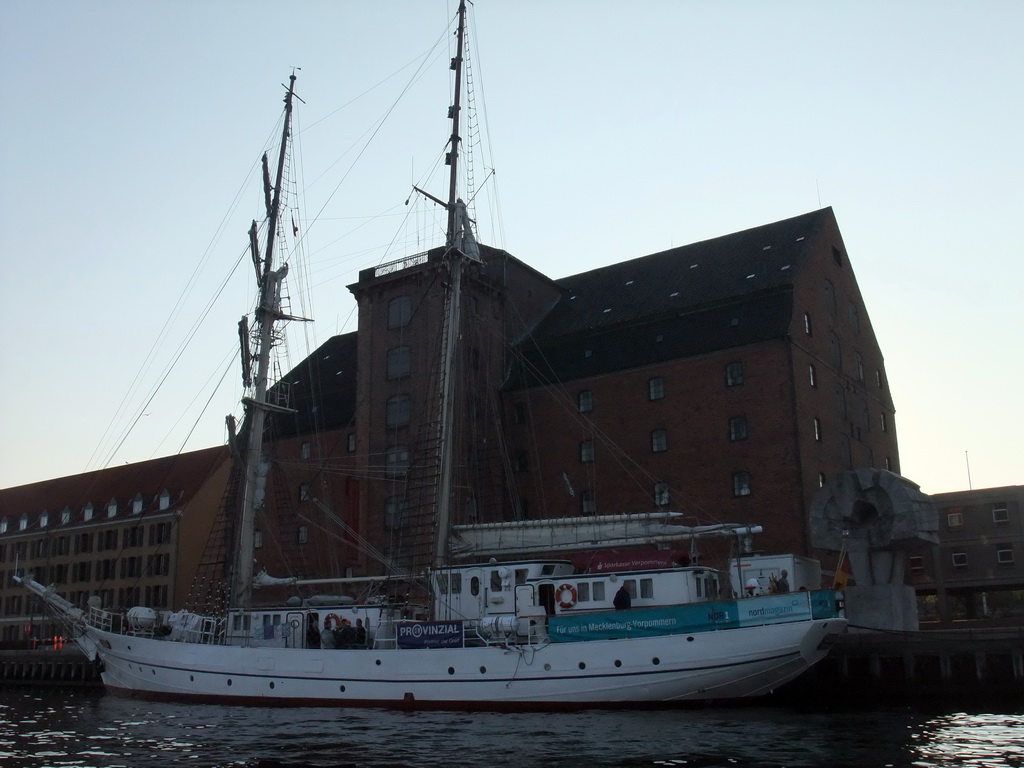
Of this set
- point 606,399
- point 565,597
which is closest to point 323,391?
point 606,399

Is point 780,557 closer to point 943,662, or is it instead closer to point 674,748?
point 943,662

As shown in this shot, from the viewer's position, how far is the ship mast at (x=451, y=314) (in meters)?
33.6

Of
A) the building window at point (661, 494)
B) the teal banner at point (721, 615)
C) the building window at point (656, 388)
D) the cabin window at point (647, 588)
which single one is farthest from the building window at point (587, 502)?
the teal banner at point (721, 615)

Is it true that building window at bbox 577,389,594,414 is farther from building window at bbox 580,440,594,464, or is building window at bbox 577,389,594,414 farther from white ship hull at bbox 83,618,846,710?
white ship hull at bbox 83,618,846,710

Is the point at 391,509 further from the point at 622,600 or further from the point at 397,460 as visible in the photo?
the point at 622,600

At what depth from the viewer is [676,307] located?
48500 millimetres

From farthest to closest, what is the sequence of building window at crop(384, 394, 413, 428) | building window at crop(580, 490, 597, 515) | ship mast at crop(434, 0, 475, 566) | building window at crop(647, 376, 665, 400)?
building window at crop(384, 394, 413, 428) → building window at crop(580, 490, 597, 515) → building window at crop(647, 376, 665, 400) → ship mast at crop(434, 0, 475, 566)

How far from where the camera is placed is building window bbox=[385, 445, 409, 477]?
161 ft

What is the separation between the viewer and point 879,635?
30.5 metres

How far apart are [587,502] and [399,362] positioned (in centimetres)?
1272

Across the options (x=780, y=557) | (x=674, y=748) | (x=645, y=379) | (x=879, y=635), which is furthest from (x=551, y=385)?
(x=674, y=748)

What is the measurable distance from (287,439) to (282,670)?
3023cm

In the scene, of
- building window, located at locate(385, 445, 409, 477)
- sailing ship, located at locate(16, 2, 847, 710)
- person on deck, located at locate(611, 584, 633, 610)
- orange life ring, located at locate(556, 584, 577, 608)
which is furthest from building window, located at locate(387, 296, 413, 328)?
person on deck, located at locate(611, 584, 633, 610)

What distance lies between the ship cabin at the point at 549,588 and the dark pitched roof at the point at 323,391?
25.4 metres
